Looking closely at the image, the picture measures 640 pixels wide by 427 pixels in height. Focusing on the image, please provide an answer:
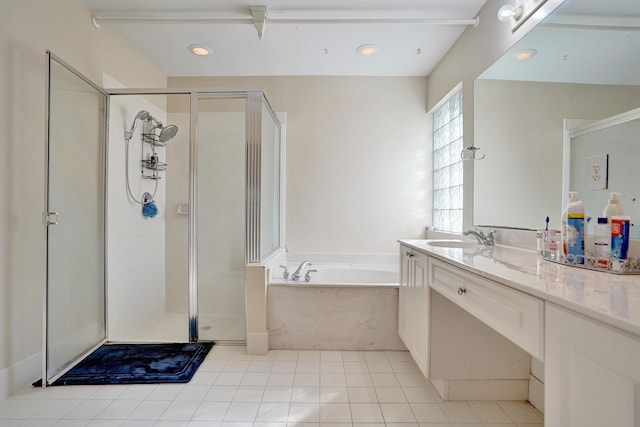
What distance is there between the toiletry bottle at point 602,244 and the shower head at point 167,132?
9.71 ft

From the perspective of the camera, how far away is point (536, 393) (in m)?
1.53

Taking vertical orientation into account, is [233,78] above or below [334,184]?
above

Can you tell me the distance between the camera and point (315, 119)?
2.99 meters

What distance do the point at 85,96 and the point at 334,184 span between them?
6.75ft

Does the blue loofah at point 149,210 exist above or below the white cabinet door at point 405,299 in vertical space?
above

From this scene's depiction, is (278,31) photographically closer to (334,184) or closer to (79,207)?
(334,184)

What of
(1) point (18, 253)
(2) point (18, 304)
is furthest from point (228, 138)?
(2) point (18, 304)

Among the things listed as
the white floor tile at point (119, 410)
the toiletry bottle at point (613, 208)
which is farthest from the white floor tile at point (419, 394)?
the white floor tile at point (119, 410)

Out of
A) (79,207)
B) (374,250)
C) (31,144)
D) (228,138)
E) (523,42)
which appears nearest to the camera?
(523,42)

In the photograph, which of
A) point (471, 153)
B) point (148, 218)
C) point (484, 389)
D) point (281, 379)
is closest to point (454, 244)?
point (471, 153)

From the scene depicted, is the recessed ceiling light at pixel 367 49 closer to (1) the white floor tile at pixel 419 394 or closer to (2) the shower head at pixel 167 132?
(2) the shower head at pixel 167 132

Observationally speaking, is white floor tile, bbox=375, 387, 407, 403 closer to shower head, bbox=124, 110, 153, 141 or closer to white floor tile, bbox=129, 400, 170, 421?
white floor tile, bbox=129, 400, 170, 421

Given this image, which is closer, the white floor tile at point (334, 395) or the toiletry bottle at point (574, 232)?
the toiletry bottle at point (574, 232)

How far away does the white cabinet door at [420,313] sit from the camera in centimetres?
156
